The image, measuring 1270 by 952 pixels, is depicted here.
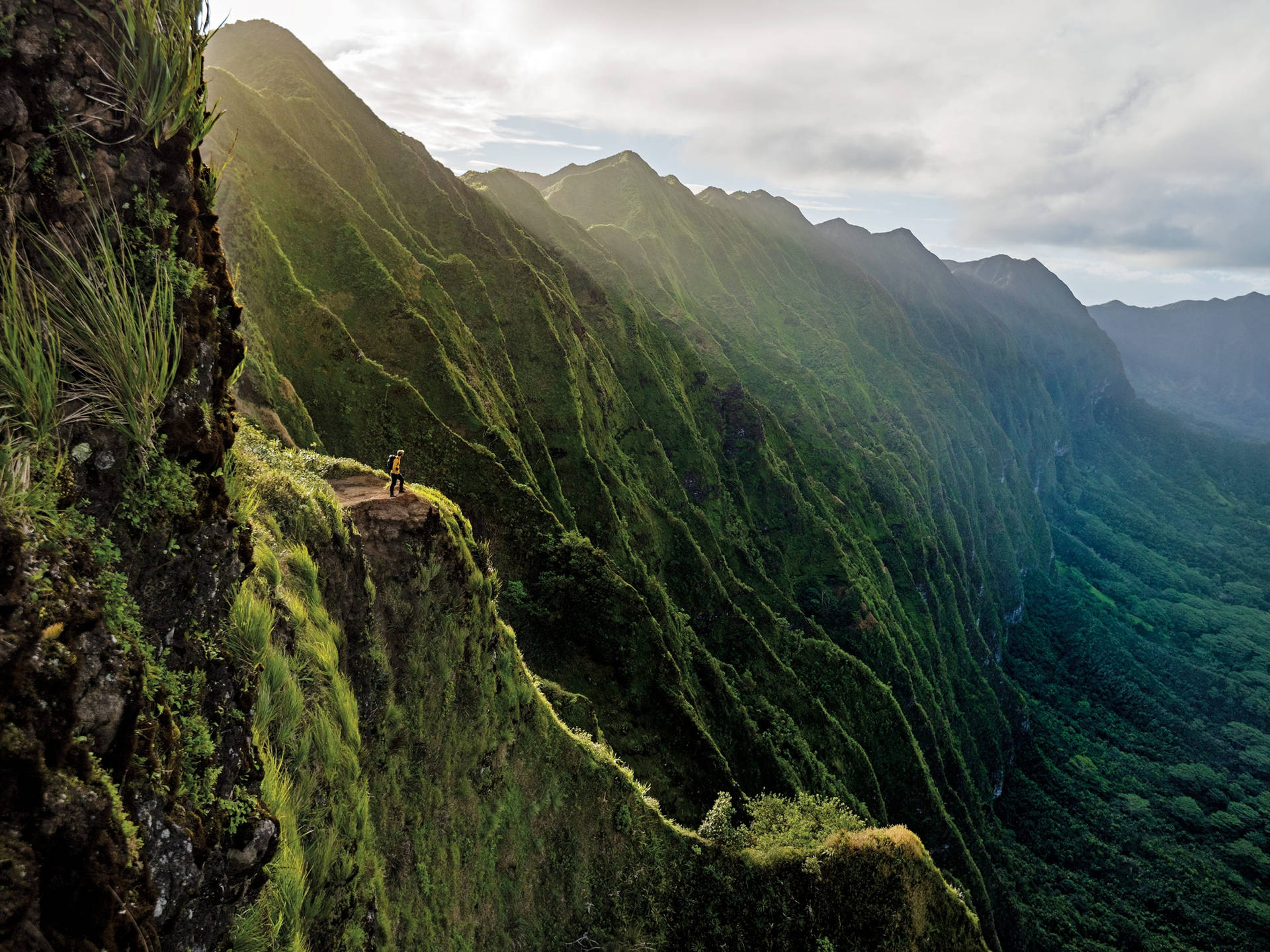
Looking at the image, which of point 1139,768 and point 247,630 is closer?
point 247,630

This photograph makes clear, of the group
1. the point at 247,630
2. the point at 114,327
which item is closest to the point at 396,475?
the point at 247,630

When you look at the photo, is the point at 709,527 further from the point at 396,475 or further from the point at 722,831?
the point at 396,475

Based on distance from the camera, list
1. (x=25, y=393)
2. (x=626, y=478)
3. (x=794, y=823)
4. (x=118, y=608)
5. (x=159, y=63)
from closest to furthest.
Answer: (x=25, y=393), (x=118, y=608), (x=159, y=63), (x=794, y=823), (x=626, y=478)

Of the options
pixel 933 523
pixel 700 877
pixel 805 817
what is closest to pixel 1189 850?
pixel 933 523

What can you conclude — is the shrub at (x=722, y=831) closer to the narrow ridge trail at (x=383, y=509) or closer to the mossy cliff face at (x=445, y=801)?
the mossy cliff face at (x=445, y=801)

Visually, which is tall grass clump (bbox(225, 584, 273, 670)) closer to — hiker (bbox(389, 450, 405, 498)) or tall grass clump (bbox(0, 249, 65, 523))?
tall grass clump (bbox(0, 249, 65, 523))

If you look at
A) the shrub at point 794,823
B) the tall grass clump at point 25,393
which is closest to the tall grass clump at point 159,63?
the tall grass clump at point 25,393
